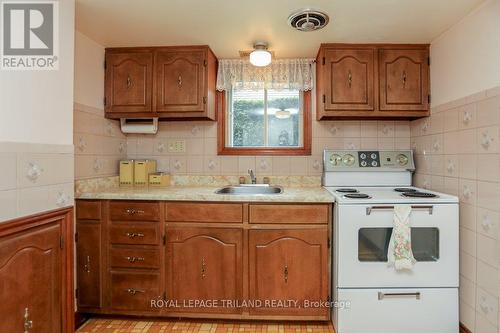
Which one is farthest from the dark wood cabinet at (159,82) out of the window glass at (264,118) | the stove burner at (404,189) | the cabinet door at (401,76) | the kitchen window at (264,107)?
the stove burner at (404,189)

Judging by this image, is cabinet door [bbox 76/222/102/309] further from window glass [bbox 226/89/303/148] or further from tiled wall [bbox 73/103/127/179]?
window glass [bbox 226/89/303/148]

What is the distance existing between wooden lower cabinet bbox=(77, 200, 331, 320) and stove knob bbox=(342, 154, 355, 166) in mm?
661

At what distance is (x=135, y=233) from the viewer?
1971mm

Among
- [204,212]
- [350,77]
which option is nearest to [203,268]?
[204,212]

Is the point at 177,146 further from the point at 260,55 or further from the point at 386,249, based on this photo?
the point at 386,249

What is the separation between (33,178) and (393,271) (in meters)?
2.04

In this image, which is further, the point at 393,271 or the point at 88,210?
the point at 88,210

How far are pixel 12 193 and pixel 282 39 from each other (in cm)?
188

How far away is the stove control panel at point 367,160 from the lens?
7.82 feet

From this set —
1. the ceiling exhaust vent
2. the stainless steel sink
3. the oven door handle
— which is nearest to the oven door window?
the oven door handle

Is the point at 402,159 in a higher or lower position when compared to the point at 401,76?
lower

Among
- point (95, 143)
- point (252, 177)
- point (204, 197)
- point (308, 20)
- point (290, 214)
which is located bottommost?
A: point (290, 214)

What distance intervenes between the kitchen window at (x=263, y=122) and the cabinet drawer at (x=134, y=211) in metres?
0.86

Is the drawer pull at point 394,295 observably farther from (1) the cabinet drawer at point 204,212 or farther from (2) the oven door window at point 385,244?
(1) the cabinet drawer at point 204,212
